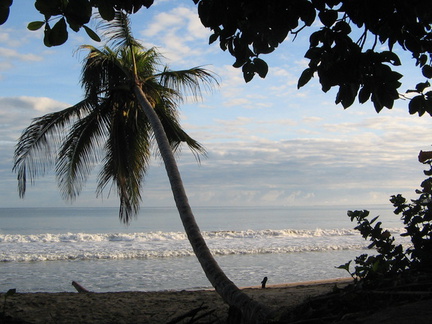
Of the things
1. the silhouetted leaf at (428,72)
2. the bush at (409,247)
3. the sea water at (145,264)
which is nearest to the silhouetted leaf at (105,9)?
the silhouetted leaf at (428,72)

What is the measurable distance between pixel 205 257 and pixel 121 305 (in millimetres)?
1871

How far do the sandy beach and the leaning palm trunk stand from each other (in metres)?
0.43

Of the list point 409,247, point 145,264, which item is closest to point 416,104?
point 409,247

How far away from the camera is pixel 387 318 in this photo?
2.05m

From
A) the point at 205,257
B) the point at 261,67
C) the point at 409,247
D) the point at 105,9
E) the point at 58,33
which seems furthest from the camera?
the point at 205,257

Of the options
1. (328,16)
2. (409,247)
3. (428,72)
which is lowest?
(409,247)

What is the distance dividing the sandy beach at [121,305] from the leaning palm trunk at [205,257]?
43cm

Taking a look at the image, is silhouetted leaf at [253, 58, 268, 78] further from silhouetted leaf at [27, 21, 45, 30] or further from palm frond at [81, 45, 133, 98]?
palm frond at [81, 45, 133, 98]

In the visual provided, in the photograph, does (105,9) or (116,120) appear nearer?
(105,9)

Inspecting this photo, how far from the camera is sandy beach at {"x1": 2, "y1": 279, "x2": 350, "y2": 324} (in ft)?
17.7

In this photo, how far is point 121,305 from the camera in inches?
243

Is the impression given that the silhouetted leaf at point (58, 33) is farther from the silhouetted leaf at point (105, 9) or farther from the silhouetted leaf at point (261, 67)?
the silhouetted leaf at point (261, 67)

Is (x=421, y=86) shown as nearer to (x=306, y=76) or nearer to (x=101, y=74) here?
(x=306, y=76)

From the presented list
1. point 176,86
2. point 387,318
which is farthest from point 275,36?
point 176,86
